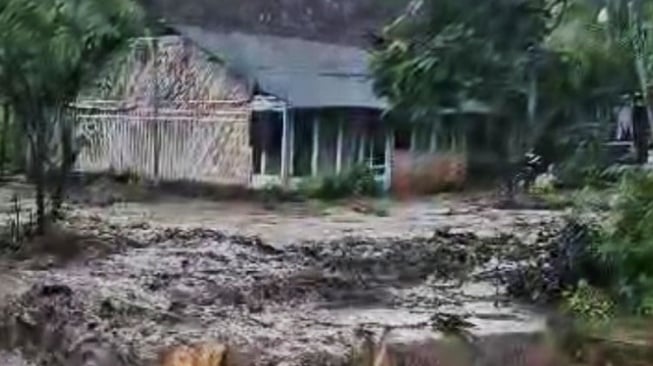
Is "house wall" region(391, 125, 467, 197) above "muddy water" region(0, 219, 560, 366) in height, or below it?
above

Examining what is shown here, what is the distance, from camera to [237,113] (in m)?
3.25

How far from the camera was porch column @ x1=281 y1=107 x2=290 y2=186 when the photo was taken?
3241 millimetres

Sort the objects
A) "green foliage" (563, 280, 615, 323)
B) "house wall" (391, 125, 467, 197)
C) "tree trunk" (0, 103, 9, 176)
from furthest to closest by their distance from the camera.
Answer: "green foliage" (563, 280, 615, 323) → "house wall" (391, 125, 467, 197) → "tree trunk" (0, 103, 9, 176)

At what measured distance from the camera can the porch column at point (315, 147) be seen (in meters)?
3.24

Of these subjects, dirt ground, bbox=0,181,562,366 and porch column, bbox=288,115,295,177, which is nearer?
porch column, bbox=288,115,295,177

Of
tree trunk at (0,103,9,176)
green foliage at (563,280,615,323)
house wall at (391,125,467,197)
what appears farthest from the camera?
green foliage at (563,280,615,323)

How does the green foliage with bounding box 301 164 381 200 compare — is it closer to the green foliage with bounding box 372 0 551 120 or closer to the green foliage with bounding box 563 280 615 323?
the green foliage with bounding box 372 0 551 120

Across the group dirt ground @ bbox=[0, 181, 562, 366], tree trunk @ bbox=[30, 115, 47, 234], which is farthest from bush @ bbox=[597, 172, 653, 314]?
tree trunk @ bbox=[30, 115, 47, 234]

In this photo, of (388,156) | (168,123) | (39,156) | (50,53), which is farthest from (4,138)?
(388,156)

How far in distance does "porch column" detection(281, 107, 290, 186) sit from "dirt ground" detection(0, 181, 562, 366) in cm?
9

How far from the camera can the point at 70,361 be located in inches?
132

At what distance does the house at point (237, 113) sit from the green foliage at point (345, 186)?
0.03 m

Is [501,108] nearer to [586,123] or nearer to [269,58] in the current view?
[586,123]

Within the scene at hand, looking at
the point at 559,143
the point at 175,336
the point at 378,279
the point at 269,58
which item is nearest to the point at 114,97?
the point at 269,58
